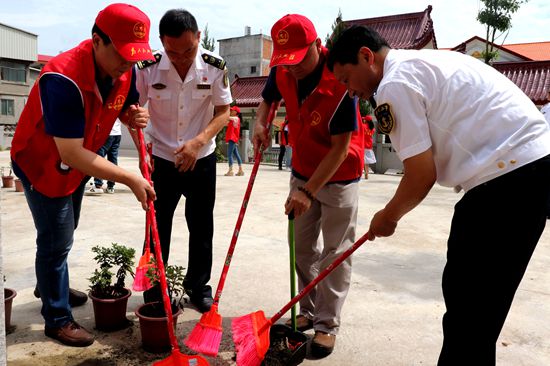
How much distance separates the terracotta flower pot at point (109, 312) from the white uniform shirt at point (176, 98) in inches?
37.1

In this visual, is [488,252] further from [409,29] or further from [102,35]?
[409,29]

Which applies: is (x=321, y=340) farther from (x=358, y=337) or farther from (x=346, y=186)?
(x=346, y=186)

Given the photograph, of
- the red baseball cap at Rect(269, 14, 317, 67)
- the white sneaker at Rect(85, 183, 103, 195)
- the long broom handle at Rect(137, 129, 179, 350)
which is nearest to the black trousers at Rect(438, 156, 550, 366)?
the red baseball cap at Rect(269, 14, 317, 67)

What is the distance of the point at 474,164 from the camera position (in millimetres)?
1729

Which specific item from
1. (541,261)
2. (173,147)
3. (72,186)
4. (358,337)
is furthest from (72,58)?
(541,261)

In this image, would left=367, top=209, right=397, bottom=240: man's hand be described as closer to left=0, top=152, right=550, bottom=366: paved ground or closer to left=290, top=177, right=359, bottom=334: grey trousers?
left=0, top=152, right=550, bottom=366: paved ground

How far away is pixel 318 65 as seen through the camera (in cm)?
262

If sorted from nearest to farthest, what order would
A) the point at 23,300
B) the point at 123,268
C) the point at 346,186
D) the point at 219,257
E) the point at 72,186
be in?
the point at 72,186
the point at 346,186
the point at 123,268
the point at 23,300
the point at 219,257

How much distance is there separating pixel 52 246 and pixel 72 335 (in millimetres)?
503

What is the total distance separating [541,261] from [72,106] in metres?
4.29

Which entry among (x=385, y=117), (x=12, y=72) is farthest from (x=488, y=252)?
(x=12, y=72)

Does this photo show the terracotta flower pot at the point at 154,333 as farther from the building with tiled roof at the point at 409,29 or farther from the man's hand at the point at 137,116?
the building with tiled roof at the point at 409,29

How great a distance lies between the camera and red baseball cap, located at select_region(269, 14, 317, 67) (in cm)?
242

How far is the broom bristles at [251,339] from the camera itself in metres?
2.32
